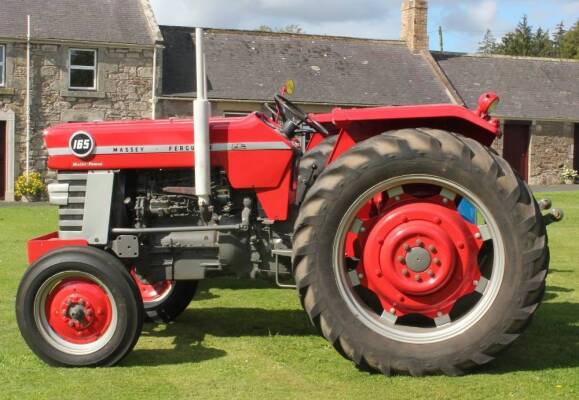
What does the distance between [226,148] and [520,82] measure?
95.3 feet

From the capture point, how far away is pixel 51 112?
24.0 meters

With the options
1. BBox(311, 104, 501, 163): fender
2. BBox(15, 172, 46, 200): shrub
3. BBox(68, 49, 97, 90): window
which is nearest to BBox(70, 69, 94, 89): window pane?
BBox(68, 49, 97, 90): window

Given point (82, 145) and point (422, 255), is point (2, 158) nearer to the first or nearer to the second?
point (82, 145)

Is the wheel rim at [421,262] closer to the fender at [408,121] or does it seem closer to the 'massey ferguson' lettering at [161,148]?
the fender at [408,121]

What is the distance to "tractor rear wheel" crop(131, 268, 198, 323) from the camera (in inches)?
240

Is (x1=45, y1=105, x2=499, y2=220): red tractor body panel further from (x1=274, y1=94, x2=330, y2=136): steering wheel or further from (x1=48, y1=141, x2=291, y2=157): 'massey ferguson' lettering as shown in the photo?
(x1=274, y1=94, x2=330, y2=136): steering wheel

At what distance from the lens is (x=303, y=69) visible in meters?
28.4

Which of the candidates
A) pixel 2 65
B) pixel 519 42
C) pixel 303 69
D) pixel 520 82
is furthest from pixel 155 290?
pixel 519 42

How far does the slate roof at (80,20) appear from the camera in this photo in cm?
2383

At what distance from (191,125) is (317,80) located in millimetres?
23299

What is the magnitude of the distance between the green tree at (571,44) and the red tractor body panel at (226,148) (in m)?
58.4

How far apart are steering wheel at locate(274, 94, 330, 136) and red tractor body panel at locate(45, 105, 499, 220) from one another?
37 centimetres

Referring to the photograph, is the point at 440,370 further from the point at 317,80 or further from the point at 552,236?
the point at 317,80

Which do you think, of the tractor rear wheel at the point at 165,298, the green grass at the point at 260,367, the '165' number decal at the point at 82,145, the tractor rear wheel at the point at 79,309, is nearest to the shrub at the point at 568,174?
the green grass at the point at 260,367
